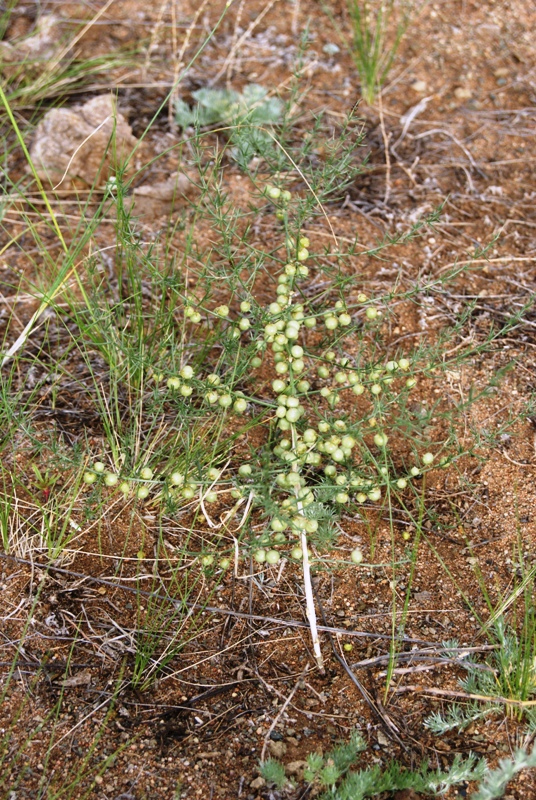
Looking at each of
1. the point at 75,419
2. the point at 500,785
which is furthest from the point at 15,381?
the point at 500,785

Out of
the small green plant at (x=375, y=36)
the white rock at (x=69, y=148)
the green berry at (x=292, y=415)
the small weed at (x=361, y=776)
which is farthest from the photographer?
the small green plant at (x=375, y=36)

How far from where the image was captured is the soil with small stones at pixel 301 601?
6.39 feet

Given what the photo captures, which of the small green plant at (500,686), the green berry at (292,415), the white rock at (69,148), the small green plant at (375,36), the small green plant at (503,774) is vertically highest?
the small green plant at (375,36)

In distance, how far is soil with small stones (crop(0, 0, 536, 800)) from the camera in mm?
1946

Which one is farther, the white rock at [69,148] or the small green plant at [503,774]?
the white rock at [69,148]

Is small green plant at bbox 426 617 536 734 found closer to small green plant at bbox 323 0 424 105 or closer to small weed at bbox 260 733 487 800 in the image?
small weed at bbox 260 733 487 800

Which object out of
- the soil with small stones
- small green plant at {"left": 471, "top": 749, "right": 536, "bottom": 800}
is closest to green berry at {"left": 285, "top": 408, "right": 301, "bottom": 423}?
the soil with small stones

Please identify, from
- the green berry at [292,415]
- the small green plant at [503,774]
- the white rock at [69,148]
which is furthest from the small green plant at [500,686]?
the white rock at [69,148]

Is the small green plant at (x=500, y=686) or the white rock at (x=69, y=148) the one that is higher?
the white rock at (x=69, y=148)

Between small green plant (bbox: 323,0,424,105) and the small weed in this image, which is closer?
the small weed

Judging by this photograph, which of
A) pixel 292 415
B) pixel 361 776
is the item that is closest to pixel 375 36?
pixel 292 415

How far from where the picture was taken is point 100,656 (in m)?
2.13

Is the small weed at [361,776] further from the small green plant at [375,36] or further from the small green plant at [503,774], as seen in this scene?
the small green plant at [375,36]

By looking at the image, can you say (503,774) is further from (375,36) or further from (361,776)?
(375,36)
